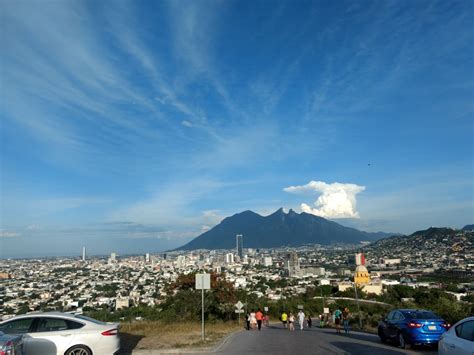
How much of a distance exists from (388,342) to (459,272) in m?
62.0

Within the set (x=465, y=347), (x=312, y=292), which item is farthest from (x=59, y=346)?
(x=312, y=292)

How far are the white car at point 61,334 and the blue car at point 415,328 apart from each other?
28.0 feet

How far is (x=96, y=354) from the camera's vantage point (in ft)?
33.1

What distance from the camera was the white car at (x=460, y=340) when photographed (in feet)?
24.4

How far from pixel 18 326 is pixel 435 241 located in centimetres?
11766

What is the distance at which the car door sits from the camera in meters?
9.83

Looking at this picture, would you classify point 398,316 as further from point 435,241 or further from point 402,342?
point 435,241

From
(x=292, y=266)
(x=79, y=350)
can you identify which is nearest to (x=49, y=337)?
(x=79, y=350)

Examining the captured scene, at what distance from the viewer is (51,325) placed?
33.5 feet

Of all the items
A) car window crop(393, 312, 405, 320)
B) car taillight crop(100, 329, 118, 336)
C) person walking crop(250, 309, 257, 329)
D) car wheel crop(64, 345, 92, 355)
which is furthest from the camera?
person walking crop(250, 309, 257, 329)

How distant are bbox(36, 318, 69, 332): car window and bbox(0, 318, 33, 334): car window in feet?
0.84

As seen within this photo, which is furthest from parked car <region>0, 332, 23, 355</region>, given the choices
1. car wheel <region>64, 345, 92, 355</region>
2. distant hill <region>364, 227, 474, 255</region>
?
distant hill <region>364, 227, 474, 255</region>

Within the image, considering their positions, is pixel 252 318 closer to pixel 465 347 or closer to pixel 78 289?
pixel 465 347

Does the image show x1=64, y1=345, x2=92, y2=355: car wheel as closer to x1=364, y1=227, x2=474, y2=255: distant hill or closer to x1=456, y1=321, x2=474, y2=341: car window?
x1=456, y1=321, x2=474, y2=341: car window
